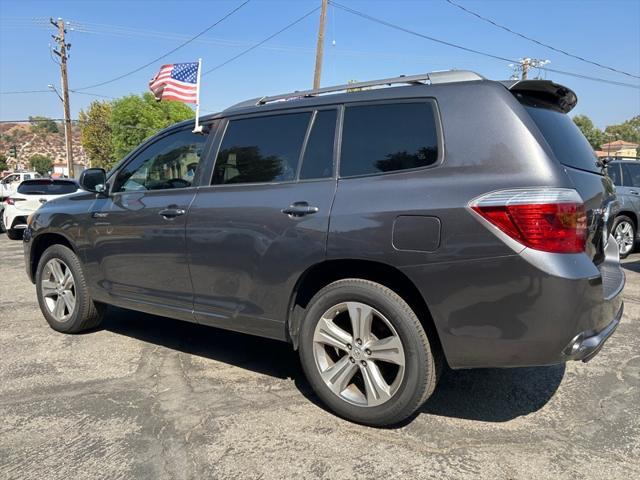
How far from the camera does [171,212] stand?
3.70 m

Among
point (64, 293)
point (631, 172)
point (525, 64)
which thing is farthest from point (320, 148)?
point (525, 64)

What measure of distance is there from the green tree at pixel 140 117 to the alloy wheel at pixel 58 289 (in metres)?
42.5

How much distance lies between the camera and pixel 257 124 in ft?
11.8

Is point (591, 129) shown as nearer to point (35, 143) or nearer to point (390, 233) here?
point (390, 233)

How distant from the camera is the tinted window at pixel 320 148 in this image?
10.3ft

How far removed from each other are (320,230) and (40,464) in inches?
75.4

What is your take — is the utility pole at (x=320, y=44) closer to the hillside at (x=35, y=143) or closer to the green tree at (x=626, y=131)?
the green tree at (x=626, y=131)

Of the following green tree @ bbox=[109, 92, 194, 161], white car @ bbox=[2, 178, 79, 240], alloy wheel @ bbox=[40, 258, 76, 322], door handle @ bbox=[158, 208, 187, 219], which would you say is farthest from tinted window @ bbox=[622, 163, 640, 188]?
green tree @ bbox=[109, 92, 194, 161]

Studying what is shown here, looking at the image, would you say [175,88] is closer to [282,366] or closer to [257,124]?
[257,124]

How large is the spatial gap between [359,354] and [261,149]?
1.53 m

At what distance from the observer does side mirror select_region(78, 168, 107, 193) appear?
14.1ft

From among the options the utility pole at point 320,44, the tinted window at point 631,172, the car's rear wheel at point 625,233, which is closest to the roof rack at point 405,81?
the car's rear wheel at point 625,233

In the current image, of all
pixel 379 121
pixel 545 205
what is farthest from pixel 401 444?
pixel 379 121

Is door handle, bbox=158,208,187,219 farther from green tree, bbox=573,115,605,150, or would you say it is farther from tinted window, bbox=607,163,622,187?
green tree, bbox=573,115,605,150
